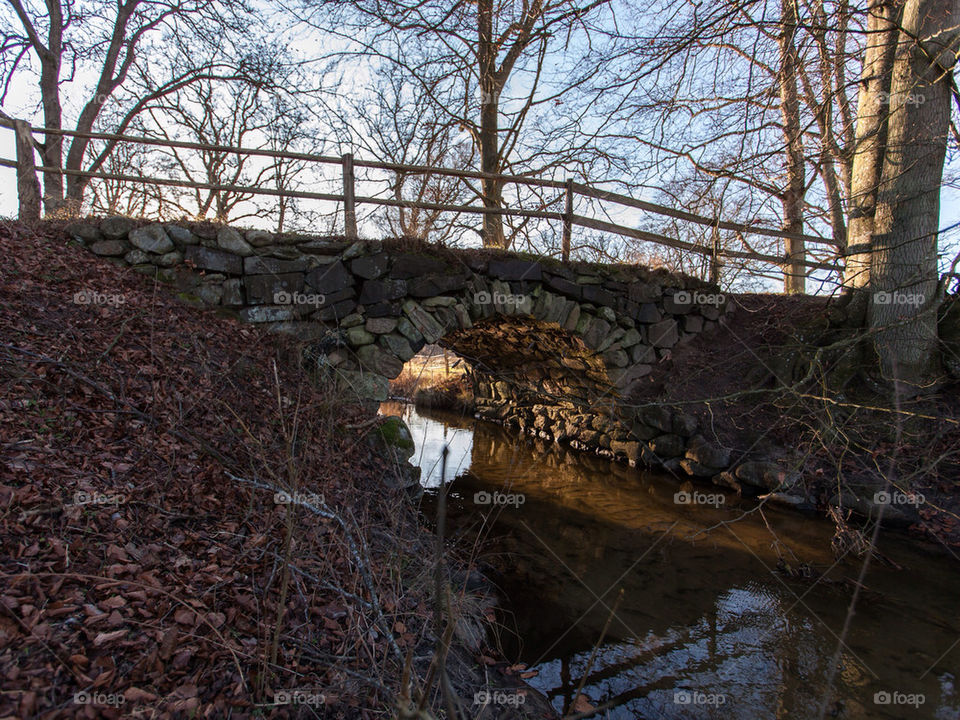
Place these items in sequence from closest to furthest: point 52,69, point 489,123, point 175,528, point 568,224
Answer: point 175,528 → point 568,224 → point 52,69 → point 489,123

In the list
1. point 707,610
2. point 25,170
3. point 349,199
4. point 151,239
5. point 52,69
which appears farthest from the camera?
point 52,69

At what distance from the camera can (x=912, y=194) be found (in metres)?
5.42

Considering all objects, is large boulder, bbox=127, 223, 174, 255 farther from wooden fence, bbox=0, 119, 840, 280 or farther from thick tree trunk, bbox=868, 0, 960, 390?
thick tree trunk, bbox=868, 0, 960, 390

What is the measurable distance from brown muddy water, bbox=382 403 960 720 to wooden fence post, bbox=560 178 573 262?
10.4ft

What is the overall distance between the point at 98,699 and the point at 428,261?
4.63 m

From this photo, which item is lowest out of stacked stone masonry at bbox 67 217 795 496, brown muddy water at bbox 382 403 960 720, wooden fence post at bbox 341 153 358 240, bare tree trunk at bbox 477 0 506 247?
brown muddy water at bbox 382 403 960 720

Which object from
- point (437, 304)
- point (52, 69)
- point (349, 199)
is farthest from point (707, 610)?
point (52, 69)

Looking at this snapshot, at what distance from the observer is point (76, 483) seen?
8.68 feet

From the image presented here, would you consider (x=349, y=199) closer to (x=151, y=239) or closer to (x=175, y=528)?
(x=151, y=239)

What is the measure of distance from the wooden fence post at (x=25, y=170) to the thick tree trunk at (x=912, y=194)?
8.88 metres

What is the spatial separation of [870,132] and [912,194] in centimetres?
80

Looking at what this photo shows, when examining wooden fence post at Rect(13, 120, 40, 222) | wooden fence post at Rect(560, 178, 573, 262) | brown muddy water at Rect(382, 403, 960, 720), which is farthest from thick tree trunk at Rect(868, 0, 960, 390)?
wooden fence post at Rect(13, 120, 40, 222)

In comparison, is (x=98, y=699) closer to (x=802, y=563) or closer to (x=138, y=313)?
(x=138, y=313)

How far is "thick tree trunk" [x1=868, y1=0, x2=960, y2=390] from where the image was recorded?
513 cm
